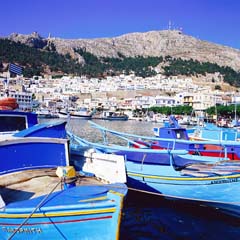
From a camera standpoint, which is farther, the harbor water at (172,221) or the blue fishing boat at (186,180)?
the blue fishing boat at (186,180)

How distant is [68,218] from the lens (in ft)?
21.9

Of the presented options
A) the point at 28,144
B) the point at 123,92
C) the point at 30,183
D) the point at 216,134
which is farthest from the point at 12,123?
the point at 123,92

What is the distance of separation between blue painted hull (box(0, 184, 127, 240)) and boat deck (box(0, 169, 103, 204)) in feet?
2.79

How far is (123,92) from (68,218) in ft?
515

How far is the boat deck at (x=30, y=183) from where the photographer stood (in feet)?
25.9

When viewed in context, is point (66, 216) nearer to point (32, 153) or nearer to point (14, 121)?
point (32, 153)

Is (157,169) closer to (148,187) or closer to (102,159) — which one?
(148,187)

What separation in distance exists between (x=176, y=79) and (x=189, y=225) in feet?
602

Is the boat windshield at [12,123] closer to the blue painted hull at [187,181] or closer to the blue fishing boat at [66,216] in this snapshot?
the blue painted hull at [187,181]

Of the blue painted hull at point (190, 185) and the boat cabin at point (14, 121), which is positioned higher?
the boat cabin at point (14, 121)

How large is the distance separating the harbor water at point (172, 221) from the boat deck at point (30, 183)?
6.58ft

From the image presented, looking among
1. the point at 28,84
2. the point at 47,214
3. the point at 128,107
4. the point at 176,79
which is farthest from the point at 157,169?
the point at 176,79

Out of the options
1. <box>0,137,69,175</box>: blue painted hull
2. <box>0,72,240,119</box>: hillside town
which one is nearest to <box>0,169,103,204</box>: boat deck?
<box>0,137,69,175</box>: blue painted hull

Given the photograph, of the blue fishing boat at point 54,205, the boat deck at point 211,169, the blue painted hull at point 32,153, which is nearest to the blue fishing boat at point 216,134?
the boat deck at point 211,169
